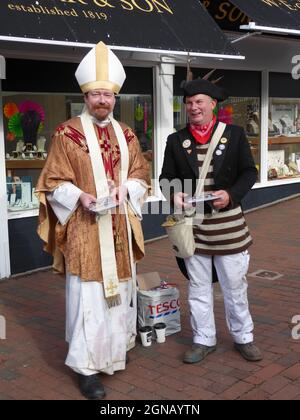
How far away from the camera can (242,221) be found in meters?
3.94

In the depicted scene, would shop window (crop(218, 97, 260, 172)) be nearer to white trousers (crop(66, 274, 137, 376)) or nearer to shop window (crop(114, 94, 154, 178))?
shop window (crop(114, 94, 154, 178))

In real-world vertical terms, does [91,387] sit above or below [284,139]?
below

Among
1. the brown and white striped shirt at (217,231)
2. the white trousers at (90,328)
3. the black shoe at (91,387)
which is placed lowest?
the black shoe at (91,387)

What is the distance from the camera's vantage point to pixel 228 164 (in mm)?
3803

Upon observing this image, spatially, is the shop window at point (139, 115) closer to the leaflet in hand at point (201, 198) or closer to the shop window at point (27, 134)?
the shop window at point (27, 134)

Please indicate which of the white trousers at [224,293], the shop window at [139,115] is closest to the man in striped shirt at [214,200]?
the white trousers at [224,293]

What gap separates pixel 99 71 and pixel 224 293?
171cm

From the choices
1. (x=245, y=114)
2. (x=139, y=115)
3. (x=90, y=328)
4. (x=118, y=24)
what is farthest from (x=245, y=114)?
(x=90, y=328)

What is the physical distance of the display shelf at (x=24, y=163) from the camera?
647 centimetres

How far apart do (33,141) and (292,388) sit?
431cm

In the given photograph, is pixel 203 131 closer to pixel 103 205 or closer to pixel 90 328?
pixel 103 205

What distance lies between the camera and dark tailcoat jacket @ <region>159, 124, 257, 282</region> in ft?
12.4
